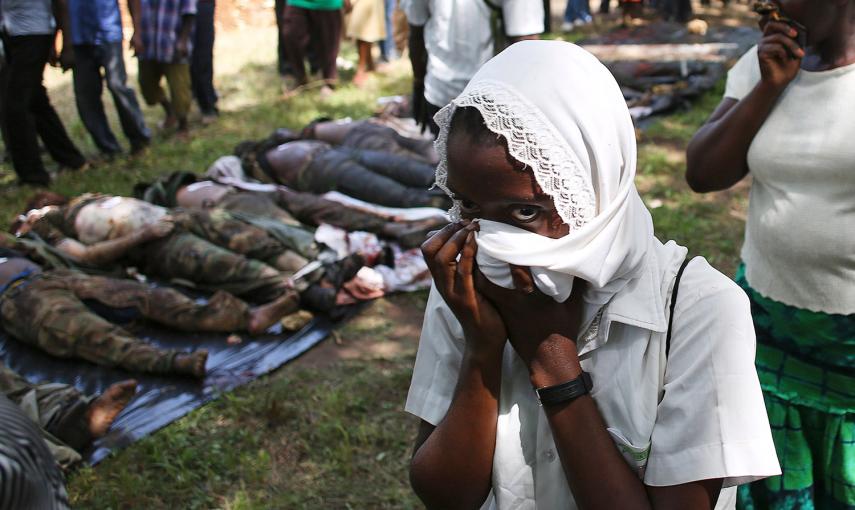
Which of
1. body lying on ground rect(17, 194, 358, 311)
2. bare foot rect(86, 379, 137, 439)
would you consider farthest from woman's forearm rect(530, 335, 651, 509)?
body lying on ground rect(17, 194, 358, 311)

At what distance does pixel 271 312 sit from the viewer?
15.6ft

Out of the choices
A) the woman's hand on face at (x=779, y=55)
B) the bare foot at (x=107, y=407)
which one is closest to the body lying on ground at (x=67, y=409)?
the bare foot at (x=107, y=407)

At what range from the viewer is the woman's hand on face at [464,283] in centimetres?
134

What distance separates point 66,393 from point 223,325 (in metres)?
1.07

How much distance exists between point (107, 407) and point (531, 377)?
121 inches

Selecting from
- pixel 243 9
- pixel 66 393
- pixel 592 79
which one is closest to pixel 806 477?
pixel 592 79

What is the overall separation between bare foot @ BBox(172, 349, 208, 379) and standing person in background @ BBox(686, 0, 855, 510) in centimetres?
292

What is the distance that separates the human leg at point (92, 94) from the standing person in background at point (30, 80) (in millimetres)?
104

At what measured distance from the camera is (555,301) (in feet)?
4.43

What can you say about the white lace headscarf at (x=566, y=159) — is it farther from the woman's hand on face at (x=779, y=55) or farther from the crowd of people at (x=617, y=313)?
the woman's hand on face at (x=779, y=55)

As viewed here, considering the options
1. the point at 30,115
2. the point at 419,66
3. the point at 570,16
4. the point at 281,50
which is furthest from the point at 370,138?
the point at 570,16

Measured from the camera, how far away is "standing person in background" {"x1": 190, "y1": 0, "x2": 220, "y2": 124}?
8.25 meters

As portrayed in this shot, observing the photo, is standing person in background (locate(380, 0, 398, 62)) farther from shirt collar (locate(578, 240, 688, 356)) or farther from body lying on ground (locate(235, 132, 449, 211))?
shirt collar (locate(578, 240, 688, 356))

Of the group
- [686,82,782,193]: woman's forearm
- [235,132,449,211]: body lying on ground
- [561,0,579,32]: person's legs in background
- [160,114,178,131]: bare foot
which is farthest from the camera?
[561,0,579,32]: person's legs in background
